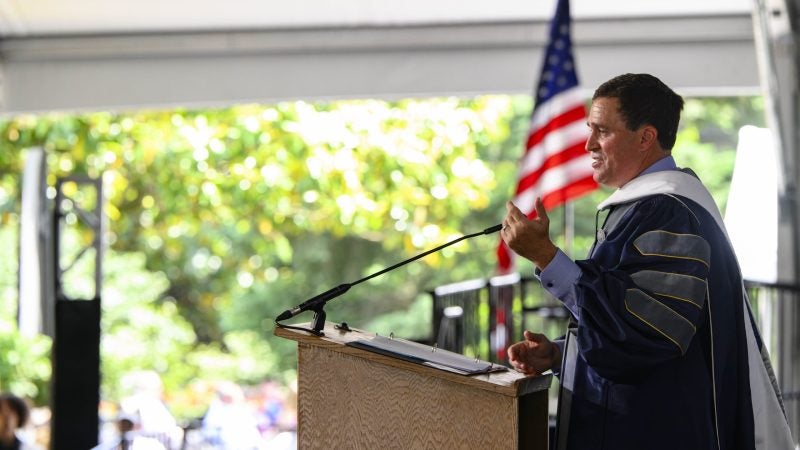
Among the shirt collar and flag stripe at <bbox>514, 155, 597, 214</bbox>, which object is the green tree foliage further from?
the shirt collar

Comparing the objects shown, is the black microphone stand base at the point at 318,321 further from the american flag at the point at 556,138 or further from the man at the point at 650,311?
the american flag at the point at 556,138

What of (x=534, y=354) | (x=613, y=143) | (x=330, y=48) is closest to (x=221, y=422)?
(x=330, y=48)

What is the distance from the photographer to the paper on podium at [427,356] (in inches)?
86.8

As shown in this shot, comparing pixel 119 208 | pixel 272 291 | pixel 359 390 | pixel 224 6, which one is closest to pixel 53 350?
pixel 224 6

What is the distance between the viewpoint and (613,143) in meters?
2.40

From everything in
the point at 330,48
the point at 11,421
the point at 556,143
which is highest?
the point at 330,48

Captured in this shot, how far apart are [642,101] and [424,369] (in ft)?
2.43

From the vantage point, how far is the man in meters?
2.19

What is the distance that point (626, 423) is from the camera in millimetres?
2254

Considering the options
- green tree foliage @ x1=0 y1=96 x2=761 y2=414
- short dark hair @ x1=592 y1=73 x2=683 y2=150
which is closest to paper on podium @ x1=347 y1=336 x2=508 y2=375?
short dark hair @ x1=592 y1=73 x2=683 y2=150

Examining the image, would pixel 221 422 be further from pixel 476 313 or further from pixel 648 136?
pixel 648 136

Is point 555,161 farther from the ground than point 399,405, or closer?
farther from the ground

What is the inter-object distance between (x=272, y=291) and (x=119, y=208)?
3231 mm

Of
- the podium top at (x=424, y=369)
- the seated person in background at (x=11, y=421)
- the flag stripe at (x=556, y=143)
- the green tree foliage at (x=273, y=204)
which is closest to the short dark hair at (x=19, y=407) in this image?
the seated person in background at (x=11, y=421)
